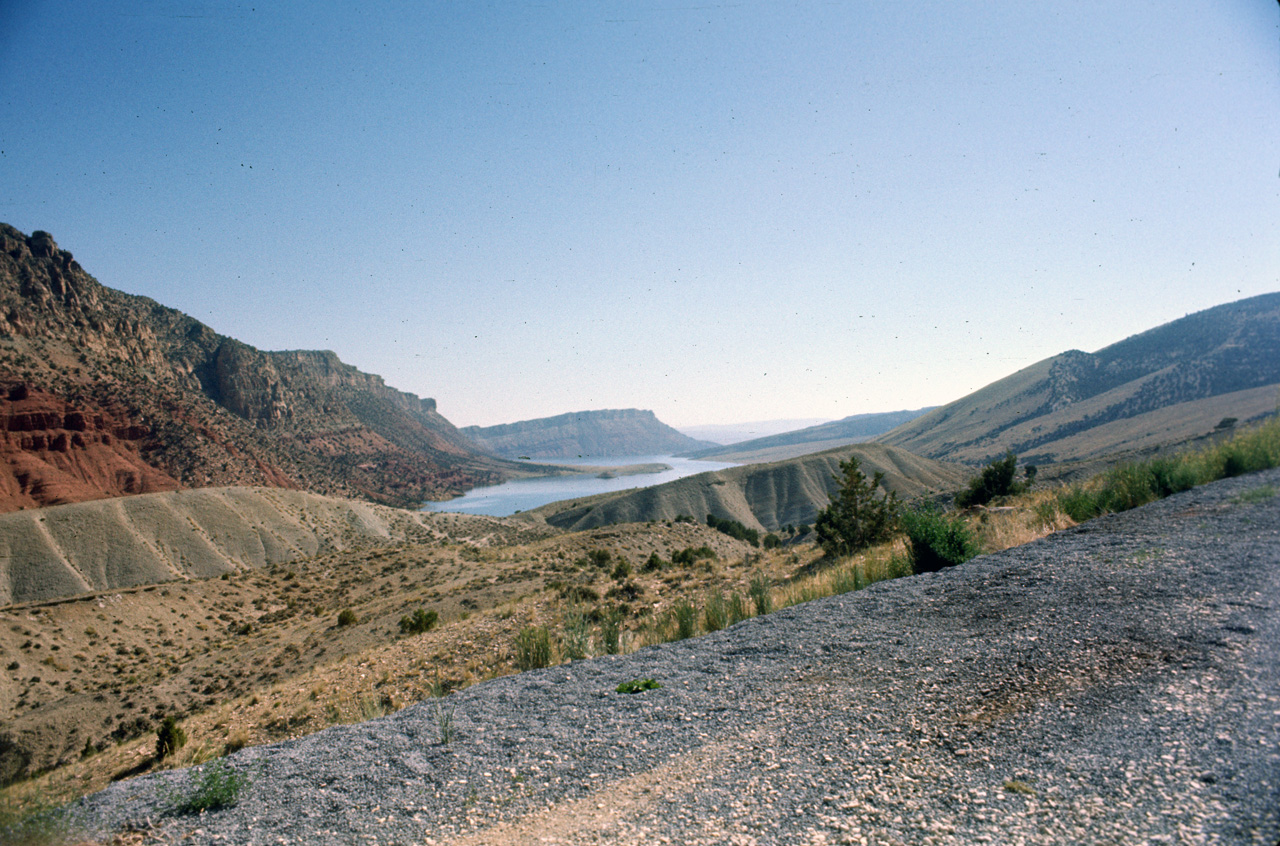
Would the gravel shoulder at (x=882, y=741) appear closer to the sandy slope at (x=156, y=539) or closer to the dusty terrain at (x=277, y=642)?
the dusty terrain at (x=277, y=642)

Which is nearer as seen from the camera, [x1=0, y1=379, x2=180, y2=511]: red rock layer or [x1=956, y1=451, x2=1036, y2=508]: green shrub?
[x1=956, y1=451, x2=1036, y2=508]: green shrub

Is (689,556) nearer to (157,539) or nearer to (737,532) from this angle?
(737,532)

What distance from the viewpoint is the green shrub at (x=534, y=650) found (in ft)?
29.0

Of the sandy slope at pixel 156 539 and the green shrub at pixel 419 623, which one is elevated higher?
the sandy slope at pixel 156 539

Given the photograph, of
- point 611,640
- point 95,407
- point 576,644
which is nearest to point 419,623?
point 576,644

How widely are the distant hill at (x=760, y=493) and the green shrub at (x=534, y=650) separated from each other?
74736 mm

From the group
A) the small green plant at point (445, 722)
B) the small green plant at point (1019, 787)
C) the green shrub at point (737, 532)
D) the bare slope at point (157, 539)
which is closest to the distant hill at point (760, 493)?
the green shrub at point (737, 532)

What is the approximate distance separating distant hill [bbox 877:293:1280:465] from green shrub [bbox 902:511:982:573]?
90673 mm

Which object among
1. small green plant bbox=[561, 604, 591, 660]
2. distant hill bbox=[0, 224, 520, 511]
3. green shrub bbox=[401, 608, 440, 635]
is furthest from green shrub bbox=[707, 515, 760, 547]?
distant hill bbox=[0, 224, 520, 511]

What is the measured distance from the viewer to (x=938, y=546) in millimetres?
9797

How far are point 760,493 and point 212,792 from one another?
324 feet

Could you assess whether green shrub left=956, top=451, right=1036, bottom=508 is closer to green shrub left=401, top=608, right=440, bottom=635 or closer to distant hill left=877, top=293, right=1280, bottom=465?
green shrub left=401, top=608, right=440, bottom=635

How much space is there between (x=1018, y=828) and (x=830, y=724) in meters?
1.79

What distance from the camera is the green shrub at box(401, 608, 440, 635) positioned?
17.6m
